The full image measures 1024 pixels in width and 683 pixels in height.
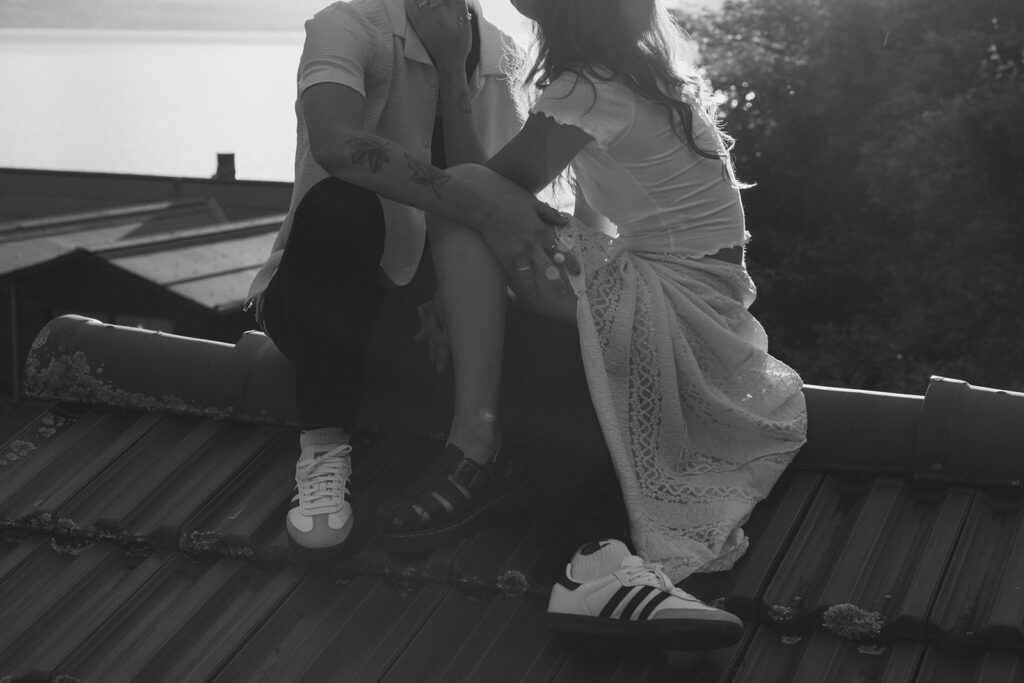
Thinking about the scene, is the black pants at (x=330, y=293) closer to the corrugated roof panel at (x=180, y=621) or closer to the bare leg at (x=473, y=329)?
the bare leg at (x=473, y=329)

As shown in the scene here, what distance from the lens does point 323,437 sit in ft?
6.95

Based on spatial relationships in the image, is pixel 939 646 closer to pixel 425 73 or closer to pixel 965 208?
pixel 425 73

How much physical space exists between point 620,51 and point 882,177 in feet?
37.2

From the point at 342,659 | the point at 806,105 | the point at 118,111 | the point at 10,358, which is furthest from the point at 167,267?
the point at 118,111

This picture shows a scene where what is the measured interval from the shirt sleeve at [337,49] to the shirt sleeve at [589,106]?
1.12 ft

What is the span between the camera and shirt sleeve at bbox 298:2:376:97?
6.92 ft

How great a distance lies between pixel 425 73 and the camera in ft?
7.61

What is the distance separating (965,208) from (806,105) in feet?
6.86

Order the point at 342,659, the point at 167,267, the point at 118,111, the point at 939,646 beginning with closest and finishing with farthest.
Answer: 1. the point at 939,646
2. the point at 342,659
3. the point at 167,267
4. the point at 118,111

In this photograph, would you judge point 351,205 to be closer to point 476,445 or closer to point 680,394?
point 476,445

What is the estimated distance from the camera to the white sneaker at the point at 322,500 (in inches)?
79.4

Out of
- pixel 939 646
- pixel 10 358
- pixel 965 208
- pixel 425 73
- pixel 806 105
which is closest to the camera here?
pixel 939 646

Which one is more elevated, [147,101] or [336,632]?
[336,632]

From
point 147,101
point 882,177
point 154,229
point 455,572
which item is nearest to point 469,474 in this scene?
point 455,572
